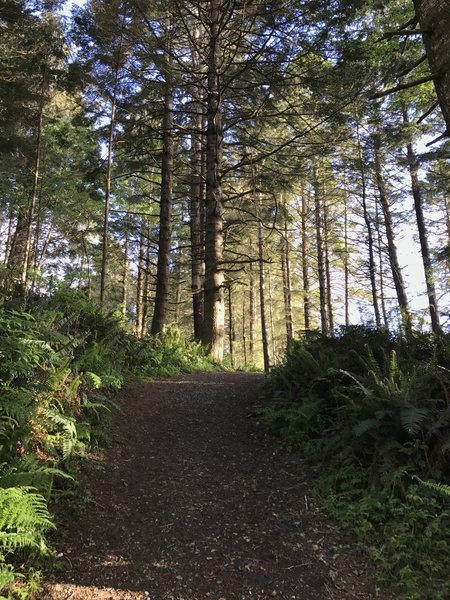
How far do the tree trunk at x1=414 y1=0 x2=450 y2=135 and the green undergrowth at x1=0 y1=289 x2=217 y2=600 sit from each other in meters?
4.39

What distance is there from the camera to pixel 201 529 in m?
3.88

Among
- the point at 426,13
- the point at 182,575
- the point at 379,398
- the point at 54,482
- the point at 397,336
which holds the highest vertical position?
the point at 426,13

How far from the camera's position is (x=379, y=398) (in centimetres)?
437

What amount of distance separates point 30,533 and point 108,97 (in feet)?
42.3

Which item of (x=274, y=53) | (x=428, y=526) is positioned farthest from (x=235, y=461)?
(x=274, y=53)

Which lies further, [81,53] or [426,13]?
[81,53]

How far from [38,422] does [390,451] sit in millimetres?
3259

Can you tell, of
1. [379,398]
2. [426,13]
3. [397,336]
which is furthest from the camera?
[397,336]

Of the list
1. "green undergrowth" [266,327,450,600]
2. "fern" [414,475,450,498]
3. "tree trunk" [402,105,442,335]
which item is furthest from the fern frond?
"tree trunk" [402,105,442,335]

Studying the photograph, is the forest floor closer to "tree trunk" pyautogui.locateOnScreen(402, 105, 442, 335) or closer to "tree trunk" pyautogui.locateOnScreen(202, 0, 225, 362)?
"tree trunk" pyautogui.locateOnScreen(202, 0, 225, 362)

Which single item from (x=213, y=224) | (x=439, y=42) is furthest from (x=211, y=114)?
(x=439, y=42)

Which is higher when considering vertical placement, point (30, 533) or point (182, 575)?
point (30, 533)

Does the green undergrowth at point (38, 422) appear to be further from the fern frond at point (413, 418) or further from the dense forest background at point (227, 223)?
the fern frond at point (413, 418)

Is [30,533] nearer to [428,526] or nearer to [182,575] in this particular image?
[182,575]
